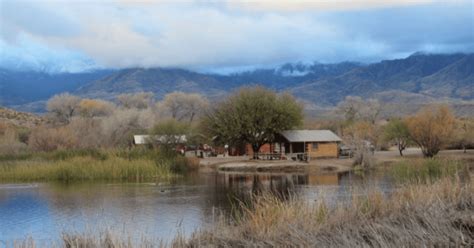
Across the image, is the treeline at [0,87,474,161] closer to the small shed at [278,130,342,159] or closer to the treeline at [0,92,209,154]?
the treeline at [0,92,209,154]

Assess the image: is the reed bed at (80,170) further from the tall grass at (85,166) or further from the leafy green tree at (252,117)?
the leafy green tree at (252,117)

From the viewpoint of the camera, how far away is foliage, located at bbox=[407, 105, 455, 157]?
59719 millimetres

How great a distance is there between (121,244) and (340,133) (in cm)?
7924

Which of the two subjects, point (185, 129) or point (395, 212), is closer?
point (395, 212)

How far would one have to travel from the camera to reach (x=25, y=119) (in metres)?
107

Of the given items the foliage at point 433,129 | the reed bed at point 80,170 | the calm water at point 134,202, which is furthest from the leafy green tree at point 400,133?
the reed bed at point 80,170

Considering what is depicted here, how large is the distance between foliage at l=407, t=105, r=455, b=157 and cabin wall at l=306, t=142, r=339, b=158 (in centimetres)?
960

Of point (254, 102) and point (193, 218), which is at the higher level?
point (254, 102)

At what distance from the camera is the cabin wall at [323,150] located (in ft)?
224

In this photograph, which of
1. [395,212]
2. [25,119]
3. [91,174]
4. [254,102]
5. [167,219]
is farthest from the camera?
[25,119]

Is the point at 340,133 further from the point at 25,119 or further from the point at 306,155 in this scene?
the point at 25,119

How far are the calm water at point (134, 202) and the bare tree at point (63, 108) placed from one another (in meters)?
67.4

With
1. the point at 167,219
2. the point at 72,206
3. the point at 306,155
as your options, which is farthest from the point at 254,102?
the point at 167,219

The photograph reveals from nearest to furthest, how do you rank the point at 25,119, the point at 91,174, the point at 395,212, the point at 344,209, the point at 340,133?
the point at 395,212 → the point at 344,209 → the point at 91,174 → the point at 340,133 → the point at 25,119
